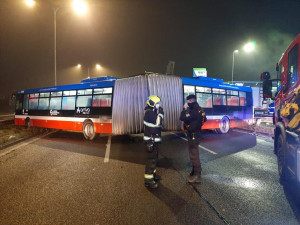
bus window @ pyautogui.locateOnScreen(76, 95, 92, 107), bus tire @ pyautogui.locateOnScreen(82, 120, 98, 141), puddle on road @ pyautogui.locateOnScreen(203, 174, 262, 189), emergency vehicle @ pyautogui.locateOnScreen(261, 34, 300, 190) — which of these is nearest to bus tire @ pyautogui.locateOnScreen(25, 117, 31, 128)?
bus window @ pyautogui.locateOnScreen(76, 95, 92, 107)

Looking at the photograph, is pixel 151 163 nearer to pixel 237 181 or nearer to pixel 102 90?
pixel 237 181

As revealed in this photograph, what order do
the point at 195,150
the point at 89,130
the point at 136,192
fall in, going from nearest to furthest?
the point at 136,192 < the point at 195,150 < the point at 89,130

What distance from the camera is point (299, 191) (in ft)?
12.6

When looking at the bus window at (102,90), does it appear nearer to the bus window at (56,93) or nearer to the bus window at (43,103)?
the bus window at (56,93)

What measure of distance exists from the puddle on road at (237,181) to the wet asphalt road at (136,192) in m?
0.02

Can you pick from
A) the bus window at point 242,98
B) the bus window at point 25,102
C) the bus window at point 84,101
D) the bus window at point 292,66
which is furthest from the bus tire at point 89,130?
the bus window at point 242,98

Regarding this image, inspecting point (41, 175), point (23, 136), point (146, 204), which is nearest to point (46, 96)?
point (23, 136)

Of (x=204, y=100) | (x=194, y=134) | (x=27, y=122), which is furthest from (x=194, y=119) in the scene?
(x=27, y=122)

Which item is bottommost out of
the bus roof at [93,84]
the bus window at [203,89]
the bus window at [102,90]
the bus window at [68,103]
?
the bus window at [68,103]

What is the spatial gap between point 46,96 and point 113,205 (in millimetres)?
11708

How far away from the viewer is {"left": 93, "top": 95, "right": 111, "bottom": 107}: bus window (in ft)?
31.0

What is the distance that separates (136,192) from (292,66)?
400 cm

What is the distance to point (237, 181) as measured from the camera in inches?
174

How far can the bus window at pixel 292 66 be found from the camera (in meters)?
3.77
